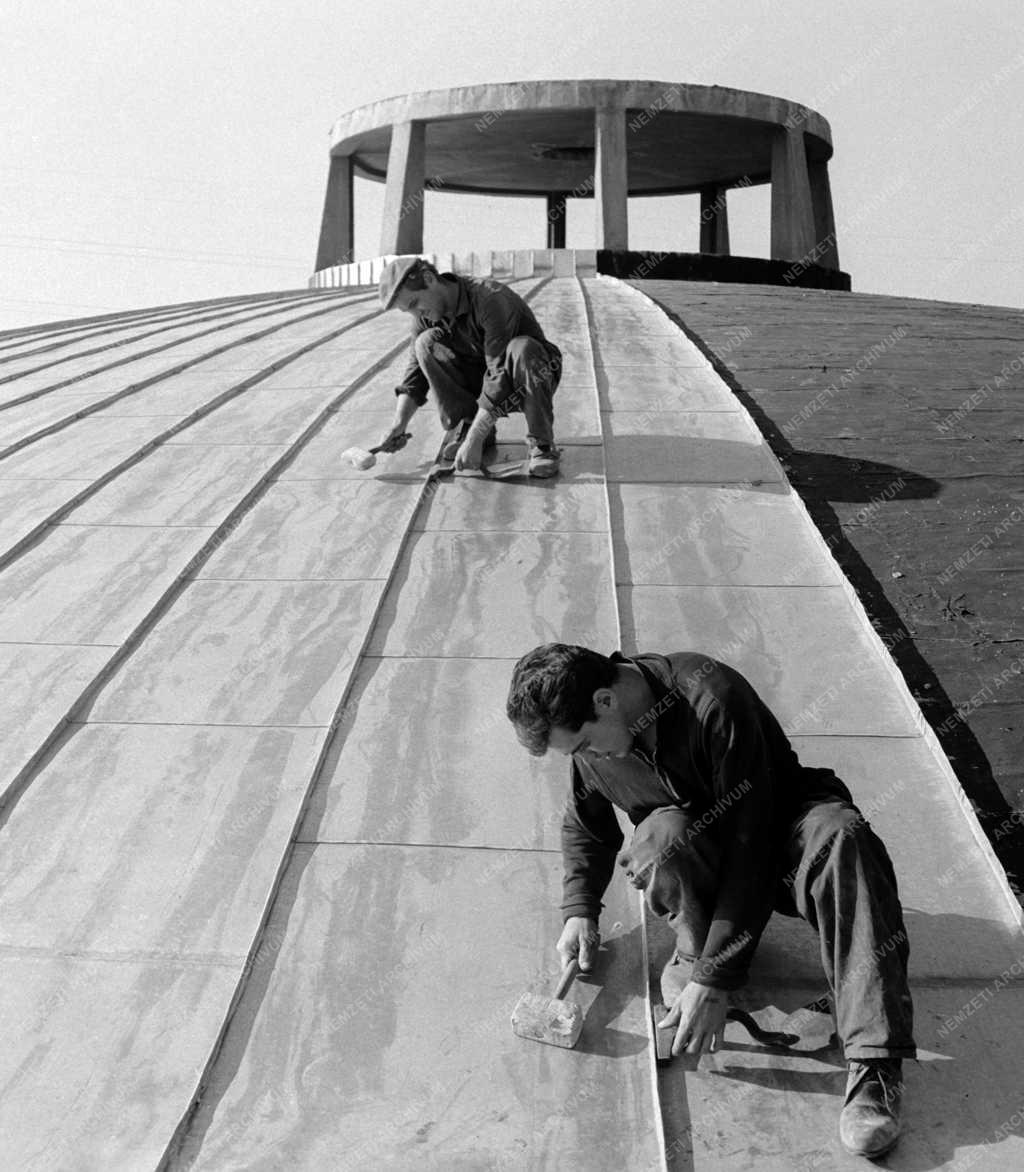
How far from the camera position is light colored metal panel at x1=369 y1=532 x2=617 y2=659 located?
16.4ft

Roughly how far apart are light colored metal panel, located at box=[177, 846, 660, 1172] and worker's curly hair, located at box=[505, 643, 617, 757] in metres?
0.77

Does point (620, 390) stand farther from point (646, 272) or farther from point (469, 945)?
point (646, 272)

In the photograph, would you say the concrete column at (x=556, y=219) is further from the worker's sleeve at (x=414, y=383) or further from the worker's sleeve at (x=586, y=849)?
the worker's sleeve at (x=586, y=849)

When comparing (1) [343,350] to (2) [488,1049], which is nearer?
(2) [488,1049]

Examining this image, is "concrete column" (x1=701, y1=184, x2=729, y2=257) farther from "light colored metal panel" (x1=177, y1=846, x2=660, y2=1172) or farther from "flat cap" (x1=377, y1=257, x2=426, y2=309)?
"light colored metal panel" (x1=177, y1=846, x2=660, y2=1172)

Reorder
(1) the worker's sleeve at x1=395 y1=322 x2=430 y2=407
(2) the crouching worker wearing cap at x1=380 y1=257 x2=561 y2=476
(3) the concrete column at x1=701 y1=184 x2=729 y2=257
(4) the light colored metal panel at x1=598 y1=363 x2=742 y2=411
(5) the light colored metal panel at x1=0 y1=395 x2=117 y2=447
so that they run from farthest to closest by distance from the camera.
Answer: (3) the concrete column at x1=701 y1=184 x2=729 y2=257, (5) the light colored metal panel at x1=0 y1=395 x2=117 y2=447, (4) the light colored metal panel at x1=598 y1=363 x2=742 y2=411, (1) the worker's sleeve at x1=395 y1=322 x2=430 y2=407, (2) the crouching worker wearing cap at x1=380 y1=257 x2=561 y2=476

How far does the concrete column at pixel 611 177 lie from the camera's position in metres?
14.7

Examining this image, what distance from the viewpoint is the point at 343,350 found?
9.95m

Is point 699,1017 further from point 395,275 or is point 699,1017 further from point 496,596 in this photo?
point 395,275

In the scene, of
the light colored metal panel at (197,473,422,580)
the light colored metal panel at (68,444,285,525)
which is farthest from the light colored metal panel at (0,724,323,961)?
the light colored metal panel at (68,444,285,525)

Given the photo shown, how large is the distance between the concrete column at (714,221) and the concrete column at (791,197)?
353 centimetres

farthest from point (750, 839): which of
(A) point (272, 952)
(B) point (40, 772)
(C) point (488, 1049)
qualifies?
(B) point (40, 772)

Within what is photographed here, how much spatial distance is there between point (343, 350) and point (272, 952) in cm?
723

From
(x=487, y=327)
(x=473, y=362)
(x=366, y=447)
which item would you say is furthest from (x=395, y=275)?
(x=366, y=447)
